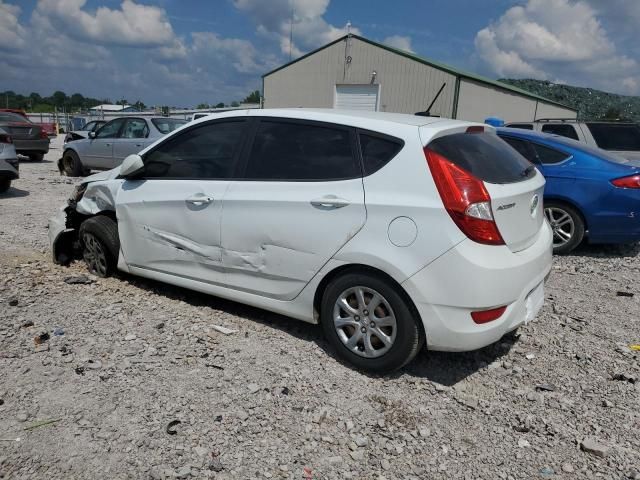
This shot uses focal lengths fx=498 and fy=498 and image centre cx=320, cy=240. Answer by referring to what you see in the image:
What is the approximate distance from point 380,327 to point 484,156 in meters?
1.29

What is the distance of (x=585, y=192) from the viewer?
6051 millimetres

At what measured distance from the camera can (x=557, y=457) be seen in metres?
2.60

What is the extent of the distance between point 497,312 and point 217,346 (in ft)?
6.42

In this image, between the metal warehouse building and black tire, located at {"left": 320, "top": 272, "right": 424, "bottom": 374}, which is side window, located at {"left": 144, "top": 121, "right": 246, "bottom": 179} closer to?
black tire, located at {"left": 320, "top": 272, "right": 424, "bottom": 374}

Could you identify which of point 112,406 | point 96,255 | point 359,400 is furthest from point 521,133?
point 112,406

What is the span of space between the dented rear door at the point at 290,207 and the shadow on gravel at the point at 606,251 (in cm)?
449

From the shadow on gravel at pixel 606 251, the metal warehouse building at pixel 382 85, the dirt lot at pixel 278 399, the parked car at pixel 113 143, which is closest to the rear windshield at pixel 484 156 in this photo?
the dirt lot at pixel 278 399

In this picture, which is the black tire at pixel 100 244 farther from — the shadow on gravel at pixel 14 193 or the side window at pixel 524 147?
the shadow on gravel at pixel 14 193

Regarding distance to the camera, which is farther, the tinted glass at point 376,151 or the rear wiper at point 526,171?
the rear wiper at point 526,171

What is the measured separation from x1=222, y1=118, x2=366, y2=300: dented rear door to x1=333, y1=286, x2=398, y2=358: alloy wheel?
31 cm

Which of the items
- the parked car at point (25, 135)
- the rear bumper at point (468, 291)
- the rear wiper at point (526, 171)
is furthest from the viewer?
the parked car at point (25, 135)

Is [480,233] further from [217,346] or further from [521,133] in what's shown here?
[521,133]

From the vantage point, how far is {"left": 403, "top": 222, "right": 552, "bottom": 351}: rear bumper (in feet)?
9.28

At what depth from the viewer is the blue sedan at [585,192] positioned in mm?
5871
